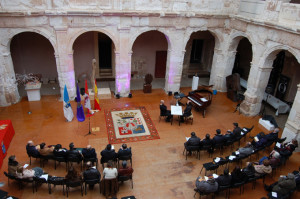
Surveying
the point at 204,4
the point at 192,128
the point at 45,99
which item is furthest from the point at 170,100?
the point at 45,99

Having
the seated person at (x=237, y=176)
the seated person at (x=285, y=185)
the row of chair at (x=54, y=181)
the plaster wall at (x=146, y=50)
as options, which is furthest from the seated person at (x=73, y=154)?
the plaster wall at (x=146, y=50)

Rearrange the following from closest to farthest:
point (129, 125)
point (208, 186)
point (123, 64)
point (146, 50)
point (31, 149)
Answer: point (208, 186) → point (31, 149) → point (129, 125) → point (123, 64) → point (146, 50)

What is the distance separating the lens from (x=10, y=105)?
48.7 feet

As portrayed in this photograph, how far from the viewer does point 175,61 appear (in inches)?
655

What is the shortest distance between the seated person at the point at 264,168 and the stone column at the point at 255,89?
5879 millimetres

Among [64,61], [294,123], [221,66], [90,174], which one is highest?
[64,61]

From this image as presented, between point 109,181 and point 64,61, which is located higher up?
point 64,61

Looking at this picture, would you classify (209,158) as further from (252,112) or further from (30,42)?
(30,42)

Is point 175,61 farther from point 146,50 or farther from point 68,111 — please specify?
point 68,111

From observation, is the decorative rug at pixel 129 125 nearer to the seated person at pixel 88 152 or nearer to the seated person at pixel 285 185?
the seated person at pixel 88 152

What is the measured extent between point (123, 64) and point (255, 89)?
804 centimetres

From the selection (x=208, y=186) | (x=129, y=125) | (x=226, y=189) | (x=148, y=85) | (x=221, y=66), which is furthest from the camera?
(x=221, y=66)

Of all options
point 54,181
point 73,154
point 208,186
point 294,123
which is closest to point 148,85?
point 73,154

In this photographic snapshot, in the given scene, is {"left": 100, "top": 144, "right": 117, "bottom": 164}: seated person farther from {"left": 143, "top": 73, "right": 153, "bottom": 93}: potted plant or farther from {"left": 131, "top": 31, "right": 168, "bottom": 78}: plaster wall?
{"left": 131, "top": 31, "right": 168, "bottom": 78}: plaster wall
